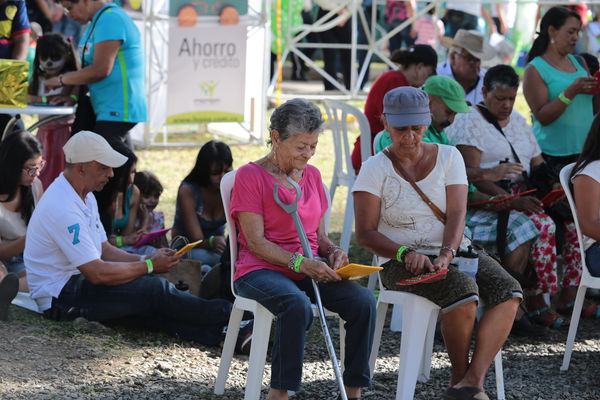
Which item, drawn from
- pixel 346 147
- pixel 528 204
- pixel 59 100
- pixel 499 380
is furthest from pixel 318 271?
pixel 59 100

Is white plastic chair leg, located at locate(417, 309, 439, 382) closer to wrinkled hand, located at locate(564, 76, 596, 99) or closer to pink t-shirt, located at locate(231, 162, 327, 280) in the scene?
pink t-shirt, located at locate(231, 162, 327, 280)

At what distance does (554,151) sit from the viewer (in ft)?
19.6

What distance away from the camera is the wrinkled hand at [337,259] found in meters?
3.68

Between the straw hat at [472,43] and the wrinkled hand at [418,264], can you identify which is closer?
the wrinkled hand at [418,264]

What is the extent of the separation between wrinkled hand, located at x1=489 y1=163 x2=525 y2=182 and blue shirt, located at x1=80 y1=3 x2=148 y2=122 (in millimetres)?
2408

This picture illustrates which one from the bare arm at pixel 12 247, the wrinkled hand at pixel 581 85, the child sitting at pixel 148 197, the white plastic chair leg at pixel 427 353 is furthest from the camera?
the wrinkled hand at pixel 581 85

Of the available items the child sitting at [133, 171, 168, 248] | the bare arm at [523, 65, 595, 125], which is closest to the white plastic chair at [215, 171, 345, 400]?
the child sitting at [133, 171, 168, 248]

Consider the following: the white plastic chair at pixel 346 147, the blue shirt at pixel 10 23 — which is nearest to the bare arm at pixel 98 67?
the blue shirt at pixel 10 23

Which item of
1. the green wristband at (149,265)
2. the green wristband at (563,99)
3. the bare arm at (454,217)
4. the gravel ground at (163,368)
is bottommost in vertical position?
the gravel ground at (163,368)

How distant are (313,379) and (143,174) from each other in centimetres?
209

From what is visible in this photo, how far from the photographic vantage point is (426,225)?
3.96 metres

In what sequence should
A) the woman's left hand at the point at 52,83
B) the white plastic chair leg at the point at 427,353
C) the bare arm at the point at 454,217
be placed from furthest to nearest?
the woman's left hand at the point at 52,83 → the white plastic chair leg at the point at 427,353 → the bare arm at the point at 454,217

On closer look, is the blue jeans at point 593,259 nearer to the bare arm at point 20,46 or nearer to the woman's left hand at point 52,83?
the woman's left hand at point 52,83

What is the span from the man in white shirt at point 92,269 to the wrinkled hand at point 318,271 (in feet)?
3.38
